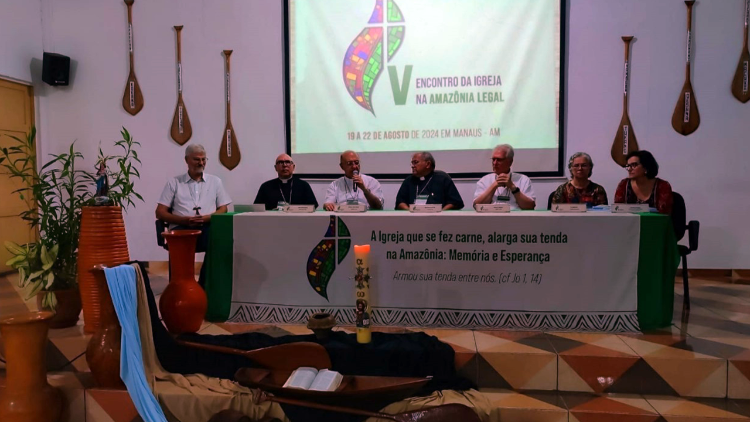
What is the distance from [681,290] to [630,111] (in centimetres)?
161

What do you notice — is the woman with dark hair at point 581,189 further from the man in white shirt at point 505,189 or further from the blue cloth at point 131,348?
the blue cloth at point 131,348

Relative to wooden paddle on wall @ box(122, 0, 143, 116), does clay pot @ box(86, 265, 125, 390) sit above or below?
below

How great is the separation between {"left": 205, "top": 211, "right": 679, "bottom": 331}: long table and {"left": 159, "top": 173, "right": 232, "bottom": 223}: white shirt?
1224mm

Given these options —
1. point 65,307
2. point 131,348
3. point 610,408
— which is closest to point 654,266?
point 610,408

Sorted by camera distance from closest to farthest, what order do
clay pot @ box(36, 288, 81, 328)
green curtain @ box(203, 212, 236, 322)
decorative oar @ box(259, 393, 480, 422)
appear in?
1. decorative oar @ box(259, 393, 480, 422)
2. clay pot @ box(36, 288, 81, 328)
3. green curtain @ box(203, 212, 236, 322)

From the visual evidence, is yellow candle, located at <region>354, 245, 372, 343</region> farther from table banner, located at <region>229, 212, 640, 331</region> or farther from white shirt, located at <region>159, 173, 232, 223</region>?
white shirt, located at <region>159, 173, 232, 223</region>

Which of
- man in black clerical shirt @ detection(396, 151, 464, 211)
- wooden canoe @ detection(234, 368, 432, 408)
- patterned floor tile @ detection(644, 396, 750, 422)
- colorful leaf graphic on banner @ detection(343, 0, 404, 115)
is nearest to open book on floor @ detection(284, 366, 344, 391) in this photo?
wooden canoe @ detection(234, 368, 432, 408)

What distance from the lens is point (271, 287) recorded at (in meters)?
2.80

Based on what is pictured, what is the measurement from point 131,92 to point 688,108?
5198 mm

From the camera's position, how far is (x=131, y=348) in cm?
207

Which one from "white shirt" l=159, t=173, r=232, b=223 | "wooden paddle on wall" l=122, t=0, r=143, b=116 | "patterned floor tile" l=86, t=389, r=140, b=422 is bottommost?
"patterned floor tile" l=86, t=389, r=140, b=422

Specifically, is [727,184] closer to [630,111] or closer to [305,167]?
[630,111]

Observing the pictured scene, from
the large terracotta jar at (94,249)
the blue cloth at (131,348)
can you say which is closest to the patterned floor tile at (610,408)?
the blue cloth at (131,348)

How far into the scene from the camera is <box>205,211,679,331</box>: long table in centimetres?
255
